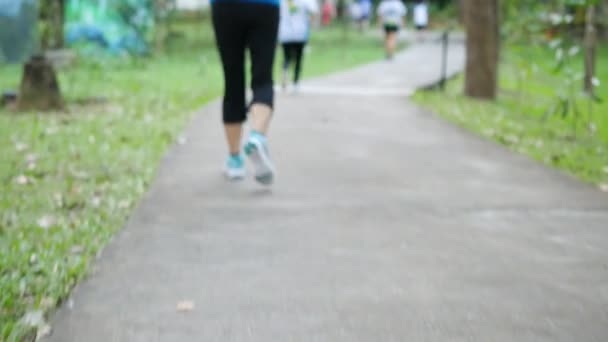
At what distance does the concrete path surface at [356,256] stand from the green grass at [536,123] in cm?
62

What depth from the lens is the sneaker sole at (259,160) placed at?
202 inches

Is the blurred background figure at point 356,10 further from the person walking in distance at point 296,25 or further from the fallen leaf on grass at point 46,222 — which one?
the fallen leaf on grass at point 46,222

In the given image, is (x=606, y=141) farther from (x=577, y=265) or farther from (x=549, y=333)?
(x=549, y=333)

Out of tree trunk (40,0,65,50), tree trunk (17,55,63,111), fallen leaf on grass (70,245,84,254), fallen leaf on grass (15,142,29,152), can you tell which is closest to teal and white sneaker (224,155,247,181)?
fallen leaf on grass (70,245,84,254)

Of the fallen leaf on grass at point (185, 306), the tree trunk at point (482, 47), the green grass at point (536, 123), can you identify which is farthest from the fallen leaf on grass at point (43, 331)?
the tree trunk at point (482, 47)

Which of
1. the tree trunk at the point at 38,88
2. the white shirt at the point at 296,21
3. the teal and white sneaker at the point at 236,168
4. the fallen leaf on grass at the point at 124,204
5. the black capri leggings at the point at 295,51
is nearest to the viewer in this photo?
the fallen leaf on grass at the point at 124,204

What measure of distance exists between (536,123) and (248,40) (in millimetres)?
5795

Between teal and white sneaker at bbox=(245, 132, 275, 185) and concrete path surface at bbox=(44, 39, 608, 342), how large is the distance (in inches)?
5.7

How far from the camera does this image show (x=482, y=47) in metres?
12.3

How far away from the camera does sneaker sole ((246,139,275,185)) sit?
5131mm

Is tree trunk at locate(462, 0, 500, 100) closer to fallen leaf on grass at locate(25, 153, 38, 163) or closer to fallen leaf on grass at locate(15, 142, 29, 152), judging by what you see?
fallen leaf on grass at locate(15, 142, 29, 152)

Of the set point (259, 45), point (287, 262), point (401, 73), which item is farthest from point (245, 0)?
point (401, 73)

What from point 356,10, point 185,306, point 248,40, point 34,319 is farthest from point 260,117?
point 356,10

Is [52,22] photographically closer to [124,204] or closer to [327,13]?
[124,204]
